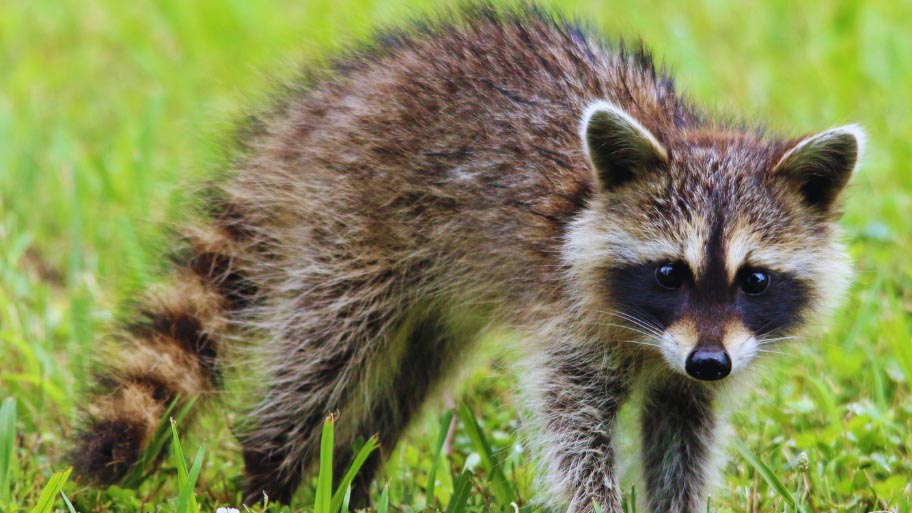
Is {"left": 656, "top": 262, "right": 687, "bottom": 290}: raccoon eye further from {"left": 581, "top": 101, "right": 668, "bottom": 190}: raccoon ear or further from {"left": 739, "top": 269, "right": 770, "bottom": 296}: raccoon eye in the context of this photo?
{"left": 581, "top": 101, "right": 668, "bottom": 190}: raccoon ear

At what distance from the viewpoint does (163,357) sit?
16.3ft

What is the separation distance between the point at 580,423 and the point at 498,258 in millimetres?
696

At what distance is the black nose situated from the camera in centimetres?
407

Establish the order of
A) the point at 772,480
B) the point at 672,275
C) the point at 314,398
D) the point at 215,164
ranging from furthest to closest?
the point at 215,164 < the point at 314,398 < the point at 772,480 < the point at 672,275

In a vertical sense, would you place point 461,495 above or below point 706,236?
below

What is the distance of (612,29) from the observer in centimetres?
988

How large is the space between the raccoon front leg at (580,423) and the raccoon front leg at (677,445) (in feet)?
0.77

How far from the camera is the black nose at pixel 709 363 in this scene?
407 cm

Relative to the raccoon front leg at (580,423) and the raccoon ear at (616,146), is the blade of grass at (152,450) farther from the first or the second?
the raccoon ear at (616,146)

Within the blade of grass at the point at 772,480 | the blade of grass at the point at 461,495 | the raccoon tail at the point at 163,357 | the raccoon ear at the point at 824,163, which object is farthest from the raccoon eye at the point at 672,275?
the raccoon tail at the point at 163,357

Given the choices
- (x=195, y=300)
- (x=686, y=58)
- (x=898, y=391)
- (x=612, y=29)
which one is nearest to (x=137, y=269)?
(x=195, y=300)

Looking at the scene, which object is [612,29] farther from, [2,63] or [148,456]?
[148,456]

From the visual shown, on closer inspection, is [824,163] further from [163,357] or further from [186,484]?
[163,357]

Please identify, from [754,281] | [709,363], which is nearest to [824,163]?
[754,281]
